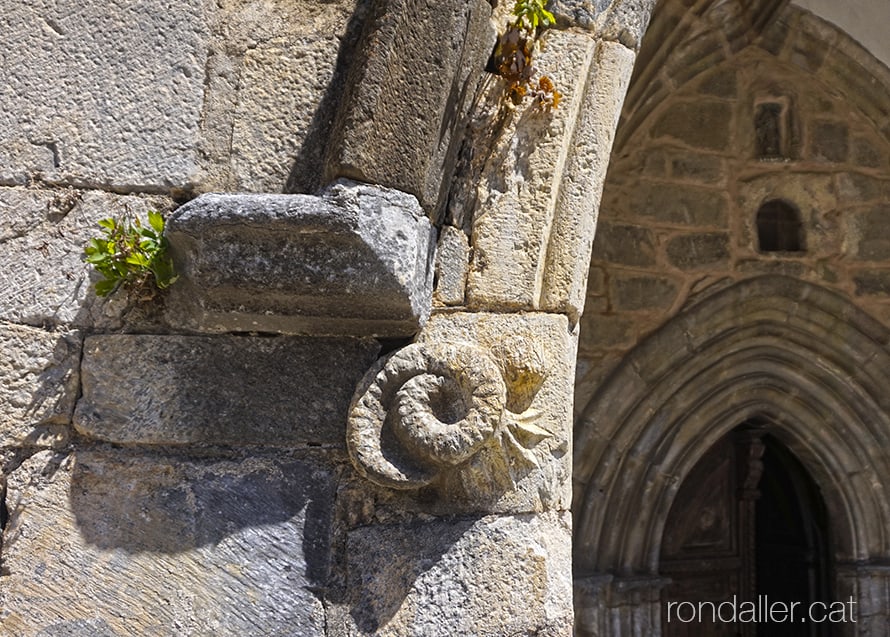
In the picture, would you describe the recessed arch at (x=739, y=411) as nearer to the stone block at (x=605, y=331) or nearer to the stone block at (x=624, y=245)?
the stone block at (x=605, y=331)

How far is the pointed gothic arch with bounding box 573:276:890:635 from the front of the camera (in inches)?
170

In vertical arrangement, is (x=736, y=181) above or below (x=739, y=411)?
above

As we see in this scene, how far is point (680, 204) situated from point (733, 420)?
1.06 m

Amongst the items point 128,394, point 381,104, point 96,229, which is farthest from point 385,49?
point 128,394

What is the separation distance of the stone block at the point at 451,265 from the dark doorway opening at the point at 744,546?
3.29 m

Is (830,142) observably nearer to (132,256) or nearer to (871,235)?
(871,235)

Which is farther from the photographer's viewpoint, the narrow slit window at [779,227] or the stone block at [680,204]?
the narrow slit window at [779,227]

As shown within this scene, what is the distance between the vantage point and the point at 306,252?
1623 mm

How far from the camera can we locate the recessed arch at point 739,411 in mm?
4340

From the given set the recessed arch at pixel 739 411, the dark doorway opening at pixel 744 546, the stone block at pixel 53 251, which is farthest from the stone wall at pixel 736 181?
the stone block at pixel 53 251

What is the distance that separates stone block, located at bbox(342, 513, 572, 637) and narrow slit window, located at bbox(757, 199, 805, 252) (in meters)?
3.32

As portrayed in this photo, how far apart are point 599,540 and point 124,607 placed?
2988mm

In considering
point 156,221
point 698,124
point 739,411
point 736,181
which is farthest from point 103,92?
point 739,411

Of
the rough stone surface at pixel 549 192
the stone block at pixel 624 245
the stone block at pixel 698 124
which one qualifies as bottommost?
the rough stone surface at pixel 549 192
